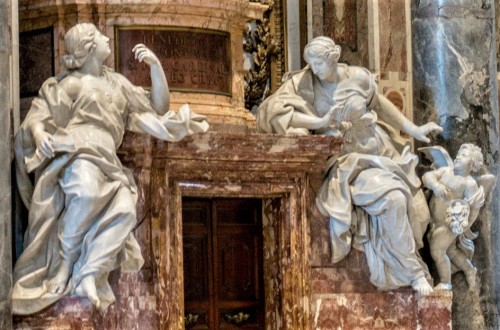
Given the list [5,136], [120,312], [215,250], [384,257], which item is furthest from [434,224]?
[5,136]

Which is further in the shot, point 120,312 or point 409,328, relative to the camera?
point 409,328

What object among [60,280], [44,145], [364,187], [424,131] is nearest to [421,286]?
[364,187]

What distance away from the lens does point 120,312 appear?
Answer: 1189 centimetres

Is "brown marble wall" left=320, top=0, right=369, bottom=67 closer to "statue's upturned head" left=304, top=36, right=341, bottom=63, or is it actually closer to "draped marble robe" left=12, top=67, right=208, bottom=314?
"statue's upturned head" left=304, top=36, right=341, bottom=63

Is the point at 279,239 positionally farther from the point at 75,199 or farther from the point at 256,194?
the point at 75,199

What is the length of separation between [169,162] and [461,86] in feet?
9.20

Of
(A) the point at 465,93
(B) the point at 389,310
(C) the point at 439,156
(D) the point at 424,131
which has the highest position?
(A) the point at 465,93

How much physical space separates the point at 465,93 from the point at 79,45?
352cm

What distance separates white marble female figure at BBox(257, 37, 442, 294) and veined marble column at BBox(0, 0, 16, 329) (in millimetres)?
2420

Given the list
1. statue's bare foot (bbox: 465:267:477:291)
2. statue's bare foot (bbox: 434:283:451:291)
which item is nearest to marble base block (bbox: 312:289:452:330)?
statue's bare foot (bbox: 434:283:451:291)

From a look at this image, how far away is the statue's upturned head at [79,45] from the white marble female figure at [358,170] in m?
1.76

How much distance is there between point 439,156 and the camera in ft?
43.9

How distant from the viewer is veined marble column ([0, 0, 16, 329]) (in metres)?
11.1

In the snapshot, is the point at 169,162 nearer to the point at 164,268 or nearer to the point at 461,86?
the point at 164,268
